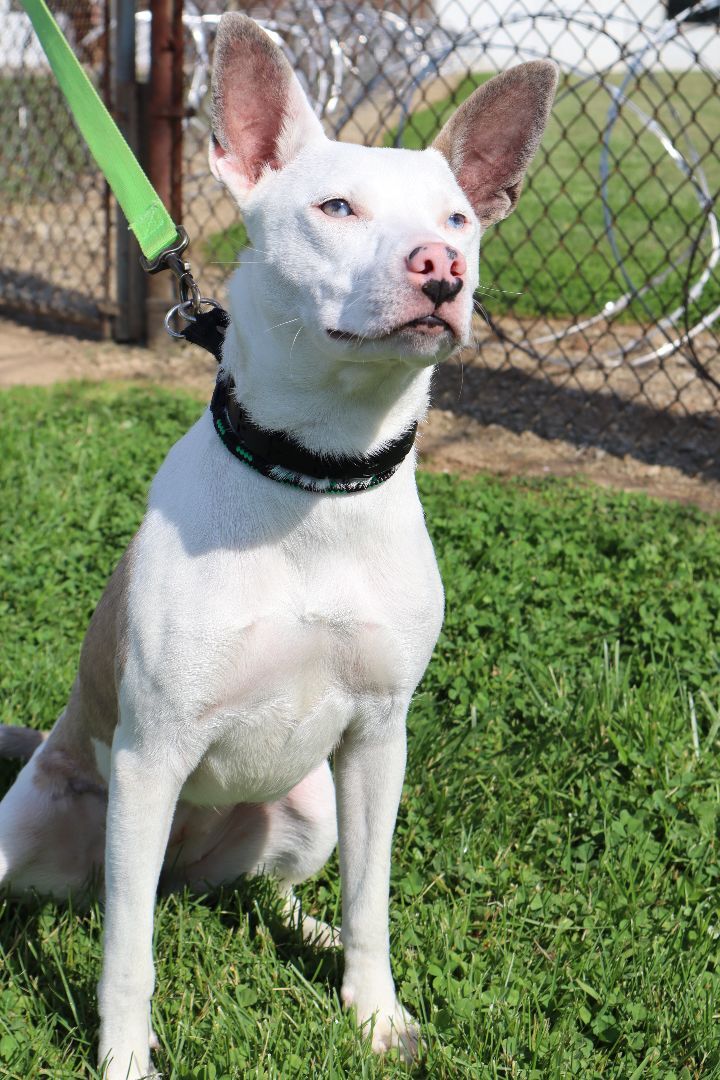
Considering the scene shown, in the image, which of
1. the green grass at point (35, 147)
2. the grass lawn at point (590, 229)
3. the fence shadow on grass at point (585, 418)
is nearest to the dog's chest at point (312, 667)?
the grass lawn at point (590, 229)

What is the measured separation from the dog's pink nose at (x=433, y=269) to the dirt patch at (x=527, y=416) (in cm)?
333

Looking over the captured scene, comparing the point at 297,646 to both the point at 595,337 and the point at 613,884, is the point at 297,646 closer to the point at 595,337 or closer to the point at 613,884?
the point at 613,884

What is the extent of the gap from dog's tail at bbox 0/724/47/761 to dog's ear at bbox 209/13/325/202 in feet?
4.38

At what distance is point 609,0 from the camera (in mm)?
19016

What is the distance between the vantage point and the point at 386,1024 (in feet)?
7.31

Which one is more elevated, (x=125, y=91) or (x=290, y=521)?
(x=290, y=521)

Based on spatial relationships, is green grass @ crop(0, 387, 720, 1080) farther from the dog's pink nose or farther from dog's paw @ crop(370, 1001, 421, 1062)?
the dog's pink nose

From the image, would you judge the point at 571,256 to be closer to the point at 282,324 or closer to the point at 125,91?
the point at 125,91

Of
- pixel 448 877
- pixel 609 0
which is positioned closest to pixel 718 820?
pixel 448 877

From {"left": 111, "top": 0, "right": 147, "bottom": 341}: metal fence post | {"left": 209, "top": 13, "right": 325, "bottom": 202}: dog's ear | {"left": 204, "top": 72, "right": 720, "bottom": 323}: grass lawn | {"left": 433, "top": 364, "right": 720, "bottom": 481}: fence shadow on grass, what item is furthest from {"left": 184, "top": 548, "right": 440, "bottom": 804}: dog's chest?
{"left": 111, "top": 0, "right": 147, "bottom": 341}: metal fence post

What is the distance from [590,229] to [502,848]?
23.6ft

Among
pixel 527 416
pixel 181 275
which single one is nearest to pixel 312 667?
pixel 181 275

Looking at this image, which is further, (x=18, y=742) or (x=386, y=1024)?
(x=18, y=742)

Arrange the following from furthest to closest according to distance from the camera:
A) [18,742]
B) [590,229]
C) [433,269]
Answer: [590,229] < [18,742] < [433,269]
